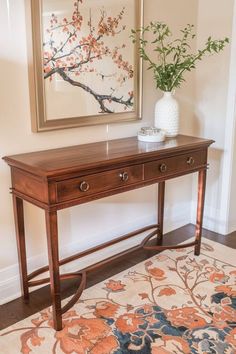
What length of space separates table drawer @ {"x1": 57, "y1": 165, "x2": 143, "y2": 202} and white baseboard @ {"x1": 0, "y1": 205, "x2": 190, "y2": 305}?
2.21 ft

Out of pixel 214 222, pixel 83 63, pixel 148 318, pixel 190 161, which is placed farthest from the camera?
pixel 214 222

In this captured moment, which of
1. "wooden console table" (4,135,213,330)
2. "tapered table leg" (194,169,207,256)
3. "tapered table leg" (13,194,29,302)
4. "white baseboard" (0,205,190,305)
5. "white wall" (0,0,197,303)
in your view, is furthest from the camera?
"tapered table leg" (194,169,207,256)

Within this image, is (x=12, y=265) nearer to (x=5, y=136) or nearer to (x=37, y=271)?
(x=37, y=271)

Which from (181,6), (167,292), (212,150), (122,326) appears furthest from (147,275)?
(181,6)

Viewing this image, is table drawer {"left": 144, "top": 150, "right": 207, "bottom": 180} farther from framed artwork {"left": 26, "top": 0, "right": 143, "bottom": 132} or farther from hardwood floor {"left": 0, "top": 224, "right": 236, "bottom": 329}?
hardwood floor {"left": 0, "top": 224, "right": 236, "bottom": 329}

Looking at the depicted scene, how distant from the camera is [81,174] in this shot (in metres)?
1.81

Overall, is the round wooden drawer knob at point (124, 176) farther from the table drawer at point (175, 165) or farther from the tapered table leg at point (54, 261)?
the tapered table leg at point (54, 261)

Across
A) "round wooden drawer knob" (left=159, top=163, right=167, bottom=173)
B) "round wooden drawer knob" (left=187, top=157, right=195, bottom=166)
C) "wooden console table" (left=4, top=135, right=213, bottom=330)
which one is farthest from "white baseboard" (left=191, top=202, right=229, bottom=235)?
"round wooden drawer knob" (left=159, top=163, right=167, bottom=173)

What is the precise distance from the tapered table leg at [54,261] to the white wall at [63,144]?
1.41 ft

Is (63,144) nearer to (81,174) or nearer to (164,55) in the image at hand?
(81,174)

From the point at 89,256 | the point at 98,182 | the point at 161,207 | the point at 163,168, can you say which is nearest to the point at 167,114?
the point at 163,168

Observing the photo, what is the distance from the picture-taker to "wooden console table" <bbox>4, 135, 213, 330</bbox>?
1753 millimetres

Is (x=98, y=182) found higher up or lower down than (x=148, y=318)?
higher up

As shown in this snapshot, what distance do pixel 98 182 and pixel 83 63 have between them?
805 mm
